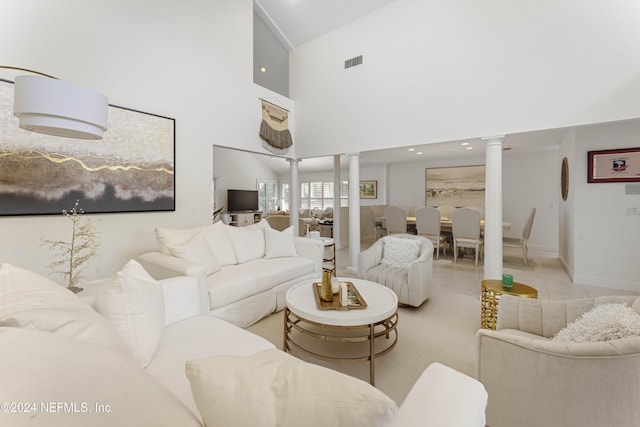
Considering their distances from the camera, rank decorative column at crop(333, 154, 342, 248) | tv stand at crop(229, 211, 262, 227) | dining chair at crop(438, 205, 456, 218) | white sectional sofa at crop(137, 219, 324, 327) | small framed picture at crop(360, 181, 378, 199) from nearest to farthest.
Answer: white sectional sofa at crop(137, 219, 324, 327)
decorative column at crop(333, 154, 342, 248)
dining chair at crop(438, 205, 456, 218)
small framed picture at crop(360, 181, 378, 199)
tv stand at crop(229, 211, 262, 227)

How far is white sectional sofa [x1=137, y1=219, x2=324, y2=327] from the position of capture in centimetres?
236

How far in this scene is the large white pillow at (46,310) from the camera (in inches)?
32.3

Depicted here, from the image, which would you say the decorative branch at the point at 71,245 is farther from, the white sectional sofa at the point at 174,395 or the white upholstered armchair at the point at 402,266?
A: the white upholstered armchair at the point at 402,266

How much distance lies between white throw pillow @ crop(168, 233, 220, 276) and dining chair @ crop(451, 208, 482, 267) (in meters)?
4.03

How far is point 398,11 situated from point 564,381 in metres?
4.48

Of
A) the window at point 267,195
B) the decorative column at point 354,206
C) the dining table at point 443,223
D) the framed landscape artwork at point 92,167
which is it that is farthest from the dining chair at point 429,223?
the window at point 267,195

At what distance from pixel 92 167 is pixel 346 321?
283 centimetres

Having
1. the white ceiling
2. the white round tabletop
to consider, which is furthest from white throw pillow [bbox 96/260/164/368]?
the white ceiling

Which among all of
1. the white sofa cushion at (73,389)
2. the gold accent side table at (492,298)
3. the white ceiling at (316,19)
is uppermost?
the white ceiling at (316,19)

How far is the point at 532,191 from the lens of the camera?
19.6ft

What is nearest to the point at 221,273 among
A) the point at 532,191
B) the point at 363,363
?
the point at 363,363

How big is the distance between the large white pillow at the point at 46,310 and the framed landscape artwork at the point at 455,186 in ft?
Answer: 23.2

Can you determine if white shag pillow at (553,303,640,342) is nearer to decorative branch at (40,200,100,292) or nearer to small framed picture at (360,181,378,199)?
decorative branch at (40,200,100,292)

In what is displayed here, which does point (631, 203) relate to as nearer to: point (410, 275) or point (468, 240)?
point (468, 240)
